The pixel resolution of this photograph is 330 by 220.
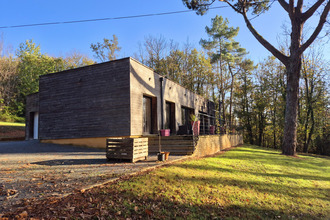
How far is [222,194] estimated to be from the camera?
404cm

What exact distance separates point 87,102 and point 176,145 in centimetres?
551

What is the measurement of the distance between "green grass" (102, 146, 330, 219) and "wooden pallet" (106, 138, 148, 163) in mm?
1440

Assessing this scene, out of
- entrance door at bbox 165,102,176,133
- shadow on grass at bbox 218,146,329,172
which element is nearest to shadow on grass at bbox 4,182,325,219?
shadow on grass at bbox 218,146,329,172

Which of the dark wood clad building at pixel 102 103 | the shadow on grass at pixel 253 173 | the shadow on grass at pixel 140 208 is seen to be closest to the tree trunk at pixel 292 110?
the shadow on grass at pixel 253 173

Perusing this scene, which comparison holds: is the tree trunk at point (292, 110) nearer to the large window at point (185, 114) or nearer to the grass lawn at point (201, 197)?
the grass lawn at point (201, 197)

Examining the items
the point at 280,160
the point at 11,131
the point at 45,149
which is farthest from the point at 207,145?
the point at 11,131

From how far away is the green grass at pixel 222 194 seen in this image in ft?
10.6

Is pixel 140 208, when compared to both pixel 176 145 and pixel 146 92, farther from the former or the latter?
pixel 146 92

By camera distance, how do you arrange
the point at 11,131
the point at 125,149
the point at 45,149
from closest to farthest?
the point at 125,149, the point at 45,149, the point at 11,131

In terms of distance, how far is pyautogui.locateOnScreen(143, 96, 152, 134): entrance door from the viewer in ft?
35.2

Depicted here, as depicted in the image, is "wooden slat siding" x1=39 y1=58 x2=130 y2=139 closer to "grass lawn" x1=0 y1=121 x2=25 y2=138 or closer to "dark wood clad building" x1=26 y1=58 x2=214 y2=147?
"dark wood clad building" x1=26 y1=58 x2=214 y2=147

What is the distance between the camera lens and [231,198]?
13.0ft

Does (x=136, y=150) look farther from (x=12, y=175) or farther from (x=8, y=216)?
(x=8, y=216)

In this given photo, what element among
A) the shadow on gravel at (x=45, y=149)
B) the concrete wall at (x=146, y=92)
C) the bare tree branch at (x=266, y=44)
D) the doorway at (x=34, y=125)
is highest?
the bare tree branch at (x=266, y=44)
